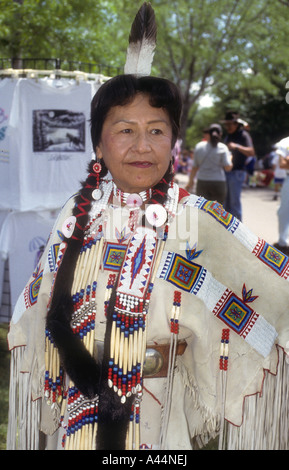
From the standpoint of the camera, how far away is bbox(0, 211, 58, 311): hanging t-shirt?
4.36 m

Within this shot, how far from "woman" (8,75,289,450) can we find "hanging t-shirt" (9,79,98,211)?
→ 2589 millimetres

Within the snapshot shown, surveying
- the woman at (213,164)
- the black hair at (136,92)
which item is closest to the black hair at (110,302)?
the black hair at (136,92)

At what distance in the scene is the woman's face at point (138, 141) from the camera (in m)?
1.69

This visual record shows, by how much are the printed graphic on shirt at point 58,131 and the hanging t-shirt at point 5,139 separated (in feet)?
0.73

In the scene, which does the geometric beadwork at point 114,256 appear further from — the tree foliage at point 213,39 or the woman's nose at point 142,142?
the tree foliage at point 213,39

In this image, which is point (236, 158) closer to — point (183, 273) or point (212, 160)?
point (212, 160)

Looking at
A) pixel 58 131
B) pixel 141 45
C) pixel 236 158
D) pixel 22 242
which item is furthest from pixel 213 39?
pixel 141 45

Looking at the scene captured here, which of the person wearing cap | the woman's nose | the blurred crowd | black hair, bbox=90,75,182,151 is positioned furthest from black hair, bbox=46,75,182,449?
the person wearing cap

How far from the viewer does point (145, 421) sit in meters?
1.77

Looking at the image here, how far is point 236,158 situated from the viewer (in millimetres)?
7180

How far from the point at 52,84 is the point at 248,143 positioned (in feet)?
12.3

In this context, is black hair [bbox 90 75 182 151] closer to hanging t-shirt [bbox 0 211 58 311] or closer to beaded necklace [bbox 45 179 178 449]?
beaded necklace [bbox 45 179 178 449]
